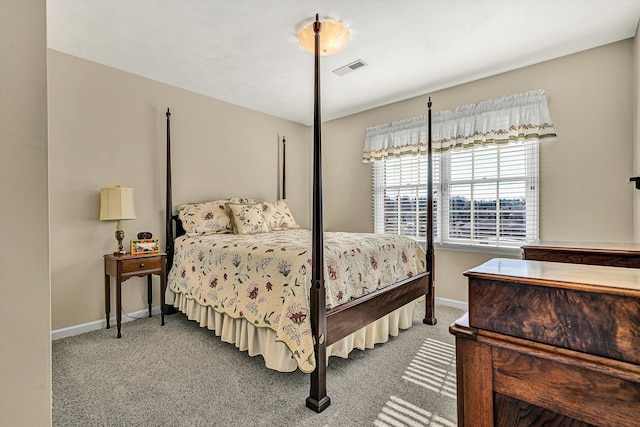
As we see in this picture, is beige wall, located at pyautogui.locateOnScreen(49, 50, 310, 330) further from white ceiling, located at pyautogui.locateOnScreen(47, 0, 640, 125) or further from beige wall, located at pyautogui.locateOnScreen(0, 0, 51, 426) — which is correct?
beige wall, located at pyautogui.locateOnScreen(0, 0, 51, 426)

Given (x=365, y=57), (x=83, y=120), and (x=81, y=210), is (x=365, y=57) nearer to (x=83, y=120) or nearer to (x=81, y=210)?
(x=83, y=120)

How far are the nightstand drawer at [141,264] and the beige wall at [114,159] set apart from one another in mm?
426

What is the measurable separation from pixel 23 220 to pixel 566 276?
1385 millimetres

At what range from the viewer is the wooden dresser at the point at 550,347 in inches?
25.6

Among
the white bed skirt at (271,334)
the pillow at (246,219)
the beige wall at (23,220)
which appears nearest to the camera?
the beige wall at (23,220)

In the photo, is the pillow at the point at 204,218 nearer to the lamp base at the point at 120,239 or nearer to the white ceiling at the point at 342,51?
the lamp base at the point at 120,239


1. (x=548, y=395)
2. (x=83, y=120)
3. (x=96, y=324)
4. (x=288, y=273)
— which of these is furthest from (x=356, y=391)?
(x=83, y=120)

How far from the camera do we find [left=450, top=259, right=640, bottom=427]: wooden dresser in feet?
2.13

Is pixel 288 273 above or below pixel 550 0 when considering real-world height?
below

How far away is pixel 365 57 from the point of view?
283cm

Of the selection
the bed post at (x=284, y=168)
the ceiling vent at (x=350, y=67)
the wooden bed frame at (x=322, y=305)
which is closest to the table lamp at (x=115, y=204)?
the wooden bed frame at (x=322, y=305)

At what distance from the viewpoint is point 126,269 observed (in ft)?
8.90

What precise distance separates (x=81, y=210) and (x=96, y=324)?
1073 mm

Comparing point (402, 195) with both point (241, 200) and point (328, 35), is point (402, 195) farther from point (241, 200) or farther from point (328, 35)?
point (328, 35)
